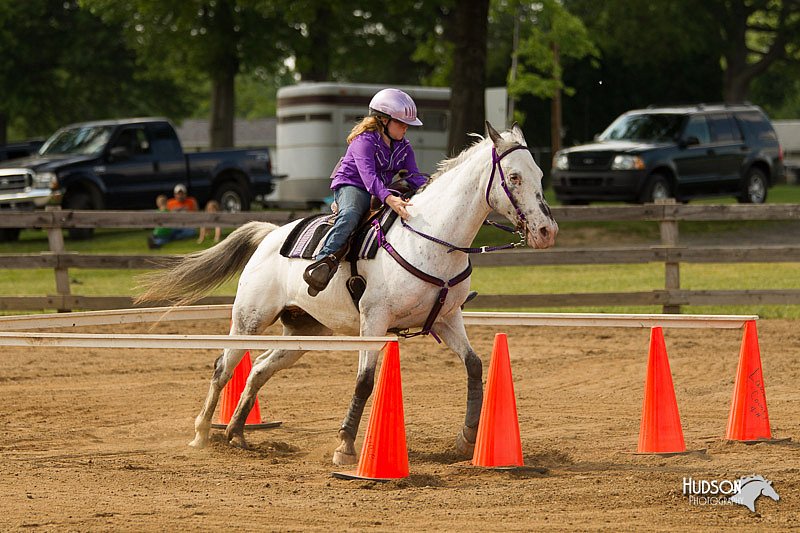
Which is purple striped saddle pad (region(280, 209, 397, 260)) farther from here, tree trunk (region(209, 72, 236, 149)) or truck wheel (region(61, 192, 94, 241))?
tree trunk (region(209, 72, 236, 149))

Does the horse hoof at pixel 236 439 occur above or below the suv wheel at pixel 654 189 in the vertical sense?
below

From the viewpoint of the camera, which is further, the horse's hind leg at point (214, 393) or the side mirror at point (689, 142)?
the side mirror at point (689, 142)

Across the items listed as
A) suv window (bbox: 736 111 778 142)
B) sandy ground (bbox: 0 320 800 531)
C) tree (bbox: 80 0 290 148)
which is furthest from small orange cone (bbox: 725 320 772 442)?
tree (bbox: 80 0 290 148)

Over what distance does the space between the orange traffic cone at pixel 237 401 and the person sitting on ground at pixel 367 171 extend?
5.39 ft

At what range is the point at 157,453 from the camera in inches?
320

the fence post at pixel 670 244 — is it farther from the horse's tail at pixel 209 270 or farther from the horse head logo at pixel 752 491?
the horse head logo at pixel 752 491

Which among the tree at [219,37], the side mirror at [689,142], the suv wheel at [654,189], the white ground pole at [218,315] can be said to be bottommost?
the white ground pole at [218,315]

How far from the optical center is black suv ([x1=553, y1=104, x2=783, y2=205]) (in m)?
23.5

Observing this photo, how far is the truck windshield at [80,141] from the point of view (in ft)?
84.7

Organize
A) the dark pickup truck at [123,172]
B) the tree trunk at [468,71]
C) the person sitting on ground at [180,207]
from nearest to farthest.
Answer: the person sitting on ground at [180,207]
the tree trunk at [468,71]
the dark pickup truck at [123,172]

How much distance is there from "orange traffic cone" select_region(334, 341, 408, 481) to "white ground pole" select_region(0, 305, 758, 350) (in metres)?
0.17

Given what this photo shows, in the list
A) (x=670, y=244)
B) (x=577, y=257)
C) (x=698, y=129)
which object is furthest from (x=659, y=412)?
(x=698, y=129)

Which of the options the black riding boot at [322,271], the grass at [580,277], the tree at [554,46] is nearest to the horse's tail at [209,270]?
the black riding boot at [322,271]

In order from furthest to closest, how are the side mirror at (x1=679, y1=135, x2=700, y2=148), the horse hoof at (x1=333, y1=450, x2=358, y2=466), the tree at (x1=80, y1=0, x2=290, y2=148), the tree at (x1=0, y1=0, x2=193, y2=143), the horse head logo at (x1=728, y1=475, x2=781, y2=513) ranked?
1. the tree at (x1=0, y1=0, x2=193, y2=143)
2. the tree at (x1=80, y1=0, x2=290, y2=148)
3. the side mirror at (x1=679, y1=135, x2=700, y2=148)
4. the horse hoof at (x1=333, y1=450, x2=358, y2=466)
5. the horse head logo at (x1=728, y1=475, x2=781, y2=513)
